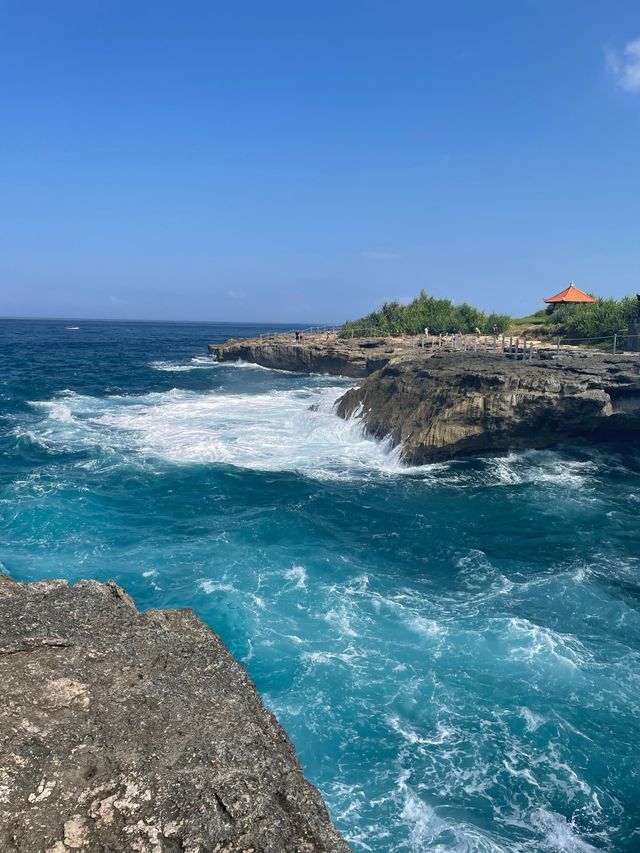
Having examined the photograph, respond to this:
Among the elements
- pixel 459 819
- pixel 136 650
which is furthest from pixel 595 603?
pixel 136 650

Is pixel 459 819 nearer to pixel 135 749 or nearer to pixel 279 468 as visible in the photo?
pixel 135 749

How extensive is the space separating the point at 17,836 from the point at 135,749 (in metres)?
1.12

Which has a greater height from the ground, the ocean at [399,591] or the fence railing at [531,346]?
the fence railing at [531,346]

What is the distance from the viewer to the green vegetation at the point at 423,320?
6338cm

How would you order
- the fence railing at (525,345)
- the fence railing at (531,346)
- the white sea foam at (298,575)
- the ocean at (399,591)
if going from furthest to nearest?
the fence railing at (525,345), the fence railing at (531,346), the white sea foam at (298,575), the ocean at (399,591)

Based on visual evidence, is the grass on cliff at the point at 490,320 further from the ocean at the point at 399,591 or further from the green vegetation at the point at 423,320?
the ocean at the point at 399,591

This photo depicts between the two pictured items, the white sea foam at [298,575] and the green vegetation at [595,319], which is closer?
the white sea foam at [298,575]

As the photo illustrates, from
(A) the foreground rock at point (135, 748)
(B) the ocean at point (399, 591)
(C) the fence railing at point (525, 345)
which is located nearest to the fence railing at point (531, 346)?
(C) the fence railing at point (525, 345)

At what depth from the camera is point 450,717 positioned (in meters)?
11.8

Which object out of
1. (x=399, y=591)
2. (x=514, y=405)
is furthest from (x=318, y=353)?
(x=399, y=591)

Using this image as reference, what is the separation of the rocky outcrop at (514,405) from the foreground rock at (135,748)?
2226 cm

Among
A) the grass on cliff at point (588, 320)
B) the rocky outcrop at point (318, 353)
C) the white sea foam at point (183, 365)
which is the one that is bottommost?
the white sea foam at point (183, 365)

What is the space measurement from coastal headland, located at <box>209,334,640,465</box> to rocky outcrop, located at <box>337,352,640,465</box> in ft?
0.15

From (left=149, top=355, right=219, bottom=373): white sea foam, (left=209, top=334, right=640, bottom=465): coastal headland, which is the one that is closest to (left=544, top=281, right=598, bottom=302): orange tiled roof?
(left=209, top=334, right=640, bottom=465): coastal headland
